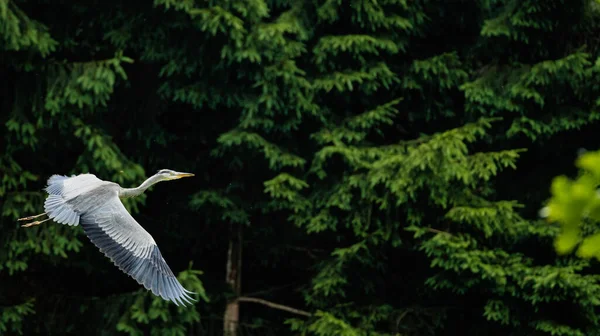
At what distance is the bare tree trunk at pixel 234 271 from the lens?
1242 centimetres

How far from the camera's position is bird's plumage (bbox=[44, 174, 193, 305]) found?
7.22 m

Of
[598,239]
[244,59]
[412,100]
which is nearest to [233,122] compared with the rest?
[244,59]

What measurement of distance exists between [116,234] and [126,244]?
106 mm

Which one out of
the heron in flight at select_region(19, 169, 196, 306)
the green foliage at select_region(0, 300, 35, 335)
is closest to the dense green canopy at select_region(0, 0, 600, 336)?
the green foliage at select_region(0, 300, 35, 335)

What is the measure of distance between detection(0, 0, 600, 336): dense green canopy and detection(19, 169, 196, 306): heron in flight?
3.10 metres

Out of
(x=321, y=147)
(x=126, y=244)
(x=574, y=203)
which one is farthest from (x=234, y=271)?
(x=574, y=203)

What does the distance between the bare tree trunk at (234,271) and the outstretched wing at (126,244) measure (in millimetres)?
5116

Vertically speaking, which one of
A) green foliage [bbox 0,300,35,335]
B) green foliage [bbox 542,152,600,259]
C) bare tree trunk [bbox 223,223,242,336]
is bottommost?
green foliage [bbox 542,152,600,259]

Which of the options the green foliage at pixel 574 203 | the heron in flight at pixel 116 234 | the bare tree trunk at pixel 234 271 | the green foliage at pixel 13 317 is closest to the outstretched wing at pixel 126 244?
the heron in flight at pixel 116 234

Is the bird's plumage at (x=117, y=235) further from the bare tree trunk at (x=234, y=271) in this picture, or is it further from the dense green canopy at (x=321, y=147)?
the bare tree trunk at (x=234, y=271)

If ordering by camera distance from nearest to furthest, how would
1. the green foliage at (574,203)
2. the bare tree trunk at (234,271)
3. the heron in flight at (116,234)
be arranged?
the green foliage at (574,203)
the heron in flight at (116,234)
the bare tree trunk at (234,271)

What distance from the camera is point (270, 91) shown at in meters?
11.0

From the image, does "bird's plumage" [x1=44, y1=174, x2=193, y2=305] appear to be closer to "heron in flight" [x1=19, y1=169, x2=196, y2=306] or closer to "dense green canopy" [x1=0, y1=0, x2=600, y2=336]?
"heron in flight" [x1=19, y1=169, x2=196, y2=306]

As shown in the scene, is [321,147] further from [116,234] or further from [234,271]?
[116,234]
